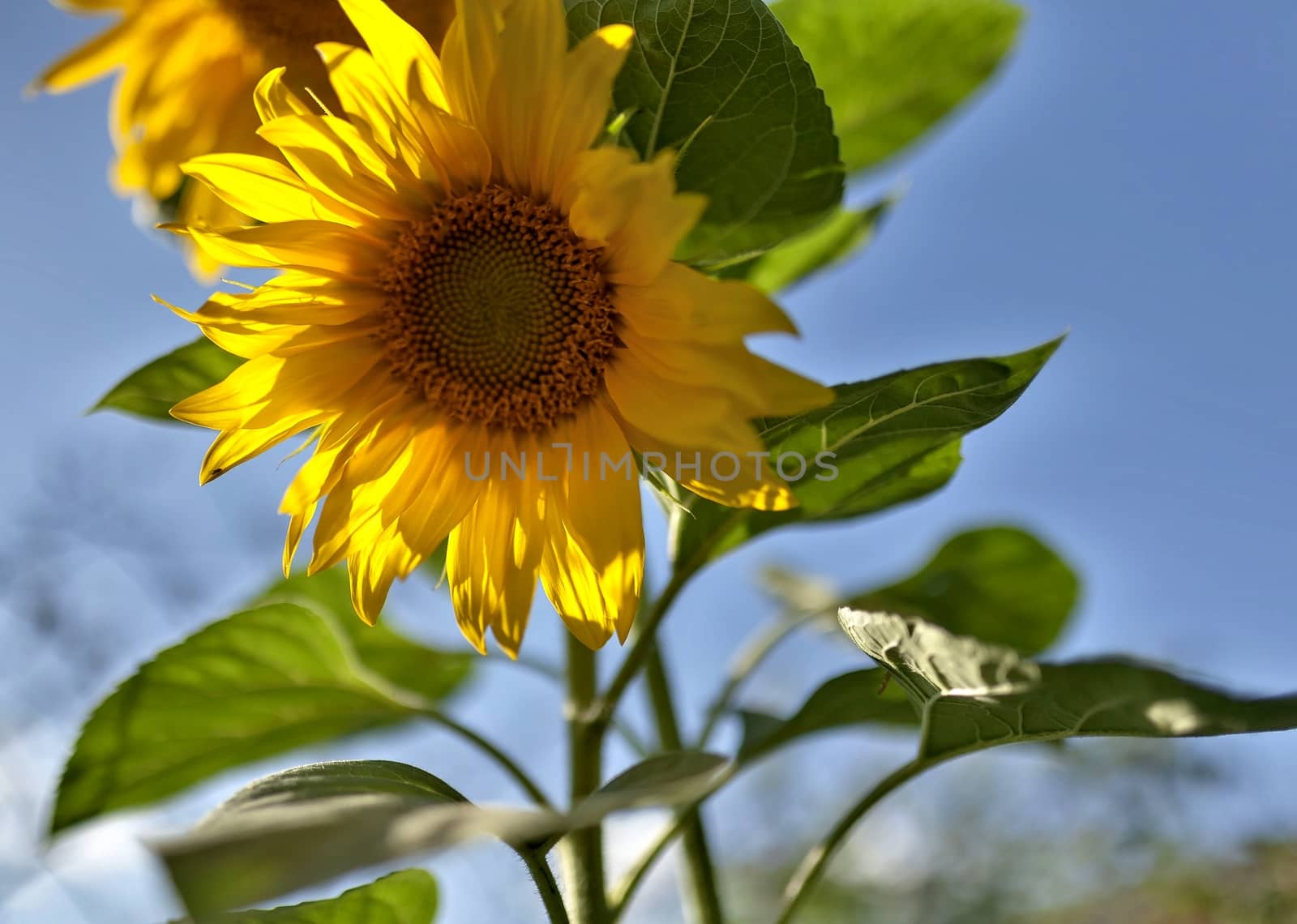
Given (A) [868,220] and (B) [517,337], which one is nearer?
(B) [517,337]

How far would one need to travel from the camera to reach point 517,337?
0.72 metres

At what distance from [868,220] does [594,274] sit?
42 cm

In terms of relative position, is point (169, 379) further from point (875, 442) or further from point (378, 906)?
point (875, 442)

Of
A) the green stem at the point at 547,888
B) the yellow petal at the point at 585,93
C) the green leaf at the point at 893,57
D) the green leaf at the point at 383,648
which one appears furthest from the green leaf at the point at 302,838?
the green leaf at the point at 893,57

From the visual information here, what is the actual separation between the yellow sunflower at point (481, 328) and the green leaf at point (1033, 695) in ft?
0.32

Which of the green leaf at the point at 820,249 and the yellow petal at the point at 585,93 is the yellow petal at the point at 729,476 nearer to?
the yellow petal at the point at 585,93

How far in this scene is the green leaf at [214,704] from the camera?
80 centimetres

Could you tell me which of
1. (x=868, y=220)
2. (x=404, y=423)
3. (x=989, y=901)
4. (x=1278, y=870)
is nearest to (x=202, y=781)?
(x=404, y=423)

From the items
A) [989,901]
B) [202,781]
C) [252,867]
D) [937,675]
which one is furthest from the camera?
[989,901]

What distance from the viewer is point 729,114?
632mm

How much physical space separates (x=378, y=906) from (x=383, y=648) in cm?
39

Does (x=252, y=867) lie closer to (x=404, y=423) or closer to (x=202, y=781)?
(x=404, y=423)

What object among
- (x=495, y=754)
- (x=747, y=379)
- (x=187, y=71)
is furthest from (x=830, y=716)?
(x=187, y=71)

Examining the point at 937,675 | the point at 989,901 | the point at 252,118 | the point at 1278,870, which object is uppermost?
the point at 252,118
